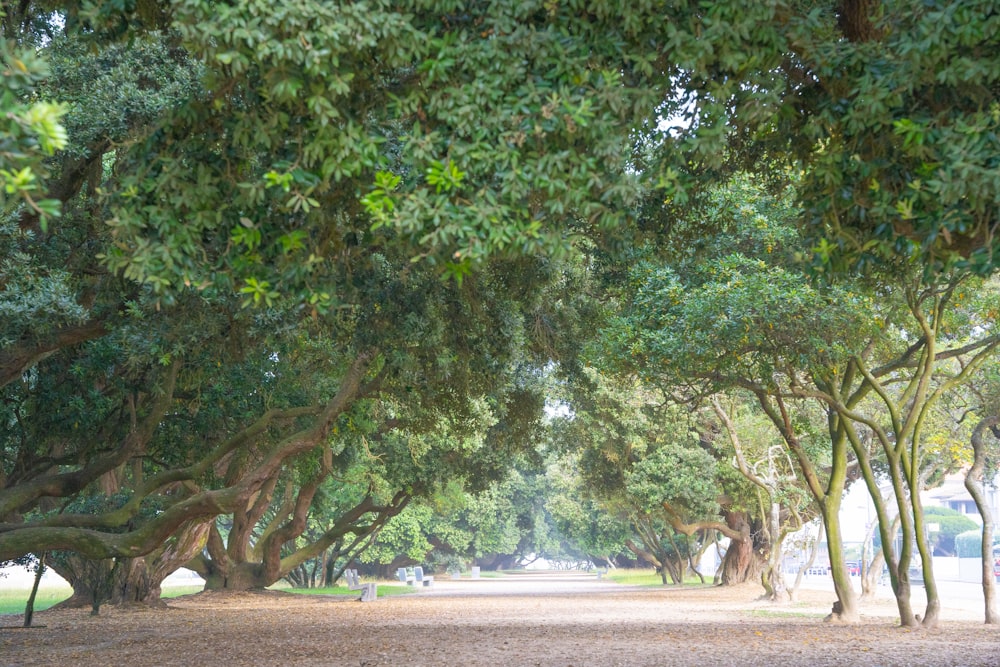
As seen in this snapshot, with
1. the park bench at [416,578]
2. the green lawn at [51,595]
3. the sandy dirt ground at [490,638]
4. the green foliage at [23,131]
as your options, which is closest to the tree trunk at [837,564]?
the sandy dirt ground at [490,638]

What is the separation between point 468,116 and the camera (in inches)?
217

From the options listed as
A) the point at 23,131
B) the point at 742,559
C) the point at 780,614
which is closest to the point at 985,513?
the point at 780,614

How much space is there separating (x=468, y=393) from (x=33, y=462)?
6.53 metres

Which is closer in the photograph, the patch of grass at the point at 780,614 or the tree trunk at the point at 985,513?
the tree trunk at the point at 985,513

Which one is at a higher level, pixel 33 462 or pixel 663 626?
pixel 33 462

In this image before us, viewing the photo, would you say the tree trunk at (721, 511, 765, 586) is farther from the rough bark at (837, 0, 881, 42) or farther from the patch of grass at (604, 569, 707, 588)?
the rough bark at (837, 0, 881, 42)

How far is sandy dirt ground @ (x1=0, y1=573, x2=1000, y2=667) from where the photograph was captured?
34.3ft

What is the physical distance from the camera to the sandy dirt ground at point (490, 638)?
10.5 m

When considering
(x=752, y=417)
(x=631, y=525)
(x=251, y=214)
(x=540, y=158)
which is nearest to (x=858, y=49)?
(x=540, y=158)

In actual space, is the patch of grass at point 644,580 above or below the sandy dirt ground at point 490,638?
above

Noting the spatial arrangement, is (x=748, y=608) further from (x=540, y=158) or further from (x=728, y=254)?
(x=540, y=158)

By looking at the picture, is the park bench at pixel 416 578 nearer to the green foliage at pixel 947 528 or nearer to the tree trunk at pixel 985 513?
the tree trunk at pixel 985 513

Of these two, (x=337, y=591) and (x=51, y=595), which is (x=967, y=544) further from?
(x=51, y=595)

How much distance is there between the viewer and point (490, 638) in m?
13.3
